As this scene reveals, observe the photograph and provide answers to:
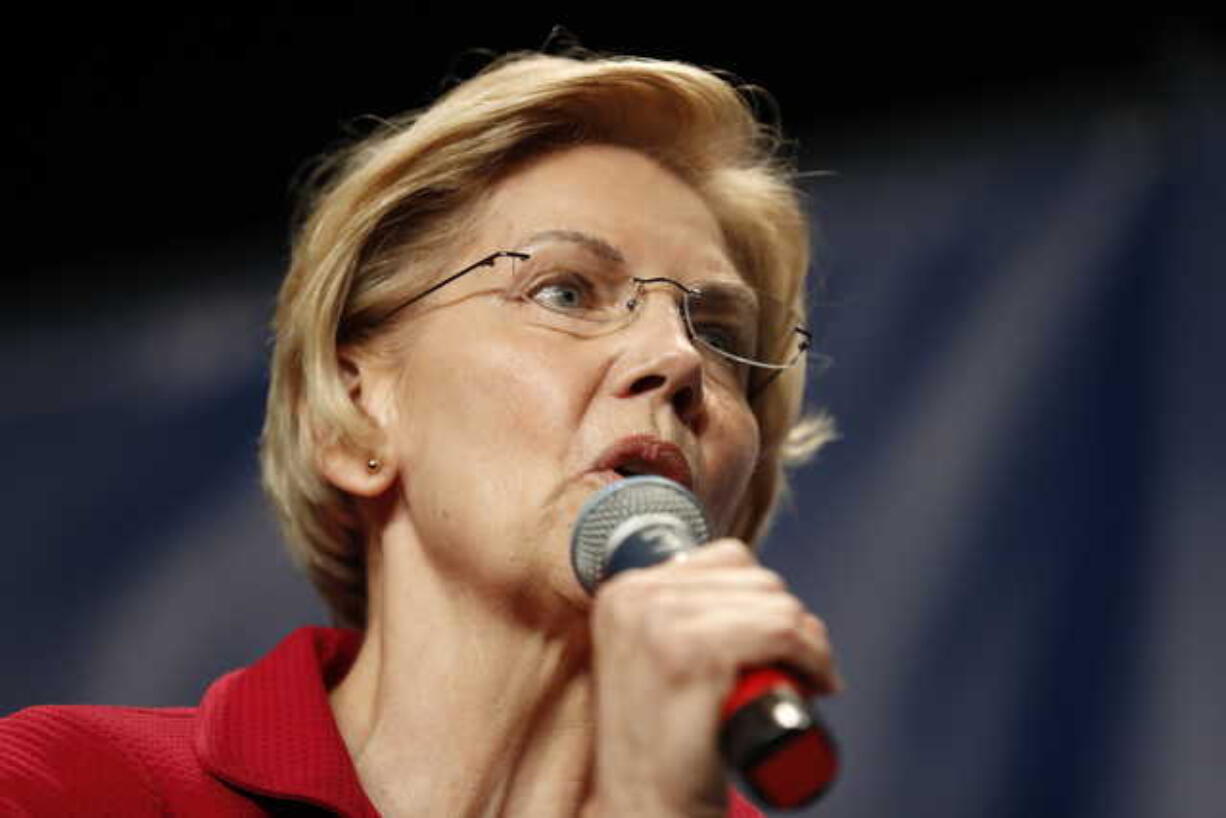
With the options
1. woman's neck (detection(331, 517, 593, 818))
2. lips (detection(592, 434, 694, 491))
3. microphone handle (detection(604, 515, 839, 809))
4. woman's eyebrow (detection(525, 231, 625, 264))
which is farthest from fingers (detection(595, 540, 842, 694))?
woman's eyebrow (detection(525, 231, 625, 264))

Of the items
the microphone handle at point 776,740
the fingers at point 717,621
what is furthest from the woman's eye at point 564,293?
the microphone handle at point 776,740

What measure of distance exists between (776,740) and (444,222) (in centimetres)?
94

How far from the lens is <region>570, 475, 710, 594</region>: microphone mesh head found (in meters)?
1.04

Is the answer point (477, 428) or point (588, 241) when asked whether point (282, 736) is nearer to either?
point (477, 428)

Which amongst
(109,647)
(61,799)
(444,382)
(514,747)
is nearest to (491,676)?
(514,747)

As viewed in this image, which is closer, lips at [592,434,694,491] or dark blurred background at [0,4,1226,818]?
lips at [592,434,694,491]

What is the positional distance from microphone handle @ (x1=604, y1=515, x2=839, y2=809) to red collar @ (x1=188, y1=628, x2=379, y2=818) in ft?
1.92

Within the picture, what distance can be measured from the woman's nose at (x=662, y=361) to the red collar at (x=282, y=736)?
439mm

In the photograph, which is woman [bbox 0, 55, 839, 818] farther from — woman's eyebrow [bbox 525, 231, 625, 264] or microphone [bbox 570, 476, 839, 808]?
microphone [bbox 570, 476, 839, 808]

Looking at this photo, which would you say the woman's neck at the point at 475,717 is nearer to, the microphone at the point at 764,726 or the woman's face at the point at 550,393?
the woman's face at the point at 550,393

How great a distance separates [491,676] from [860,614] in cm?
77

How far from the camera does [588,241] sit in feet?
4.92

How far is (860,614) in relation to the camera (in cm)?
206

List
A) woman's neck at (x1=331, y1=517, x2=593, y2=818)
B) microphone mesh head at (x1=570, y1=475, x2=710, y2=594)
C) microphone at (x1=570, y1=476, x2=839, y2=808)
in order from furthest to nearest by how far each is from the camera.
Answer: woman's neck at (x1=331, y1=517, x2=593, y2=818) → microphone mesh head at (x1=570, y1=475, x2=710, y2=594) → microphone at (x1=570, y1=476, x2=839, y2=808)
